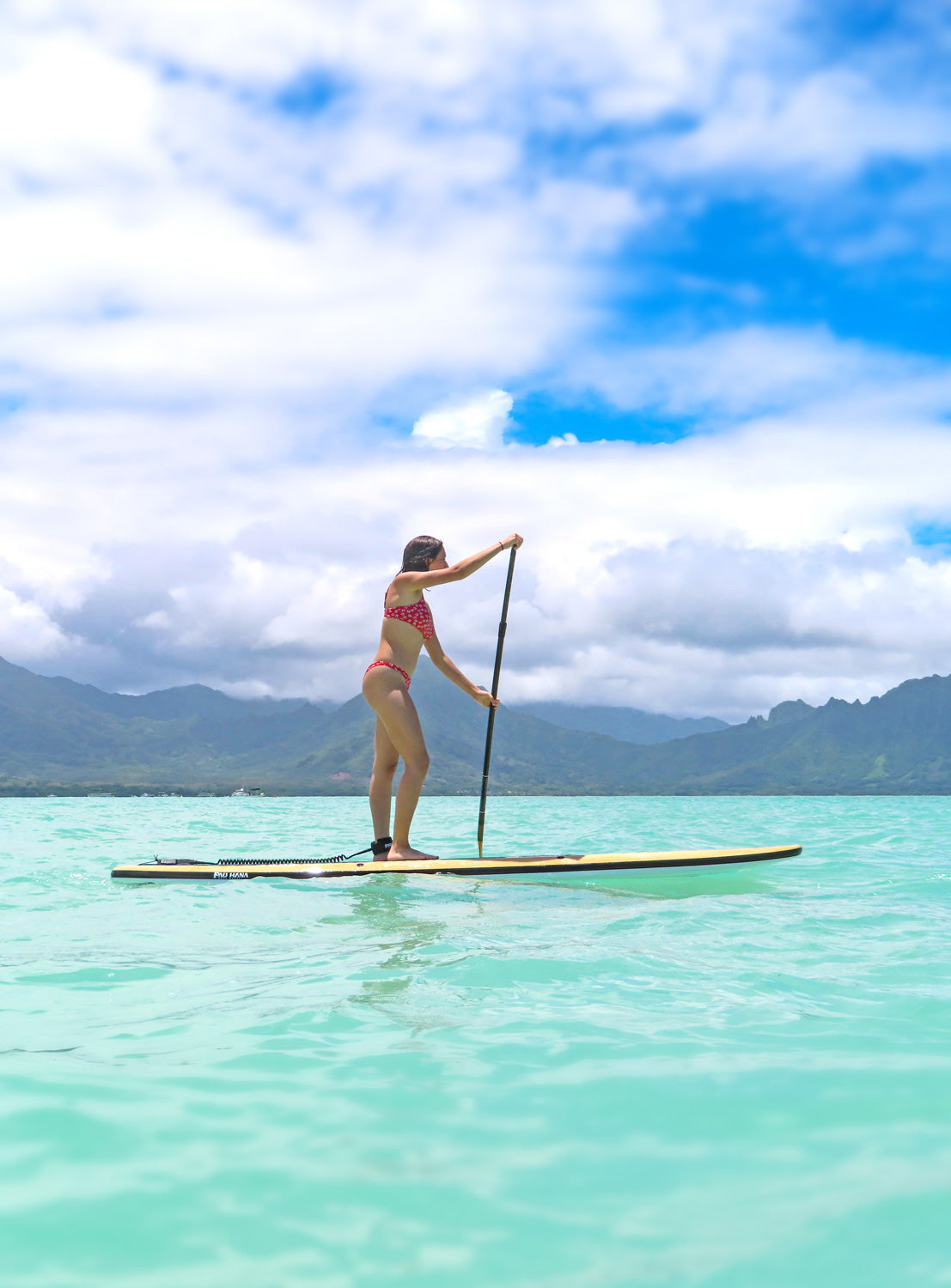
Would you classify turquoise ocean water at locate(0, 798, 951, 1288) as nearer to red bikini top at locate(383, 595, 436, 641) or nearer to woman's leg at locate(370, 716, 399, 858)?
woman's leg at locate(370, 716, 399, 858)

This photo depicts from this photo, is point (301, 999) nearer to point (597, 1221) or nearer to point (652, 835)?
point (597, 1221)

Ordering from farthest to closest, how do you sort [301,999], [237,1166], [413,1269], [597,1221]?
[301,999], [237,1166], [597,1221], [413,1269]

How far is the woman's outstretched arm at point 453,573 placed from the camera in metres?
8.76

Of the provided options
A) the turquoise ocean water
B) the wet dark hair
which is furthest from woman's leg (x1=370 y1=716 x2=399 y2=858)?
the turquoise ocean water

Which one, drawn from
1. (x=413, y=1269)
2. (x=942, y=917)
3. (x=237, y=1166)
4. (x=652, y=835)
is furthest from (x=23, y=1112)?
(x=652, y=835)

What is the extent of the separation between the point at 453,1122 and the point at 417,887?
5564 millimetres

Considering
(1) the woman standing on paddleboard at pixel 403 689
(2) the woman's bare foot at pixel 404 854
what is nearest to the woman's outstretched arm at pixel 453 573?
(1) the woman standing on paddleboard at pixel 403 689

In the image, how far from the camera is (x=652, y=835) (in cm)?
1711

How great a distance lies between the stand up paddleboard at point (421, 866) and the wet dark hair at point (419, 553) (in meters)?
2.74

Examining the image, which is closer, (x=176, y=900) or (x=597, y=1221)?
(x=597, y=1221)

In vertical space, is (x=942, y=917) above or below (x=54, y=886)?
above

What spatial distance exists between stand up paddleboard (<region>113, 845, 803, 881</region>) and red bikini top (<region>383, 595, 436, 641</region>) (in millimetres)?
2171

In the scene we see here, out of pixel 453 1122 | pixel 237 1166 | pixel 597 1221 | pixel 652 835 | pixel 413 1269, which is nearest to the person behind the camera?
pixel 413 1269

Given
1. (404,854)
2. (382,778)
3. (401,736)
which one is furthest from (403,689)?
(404,854)
